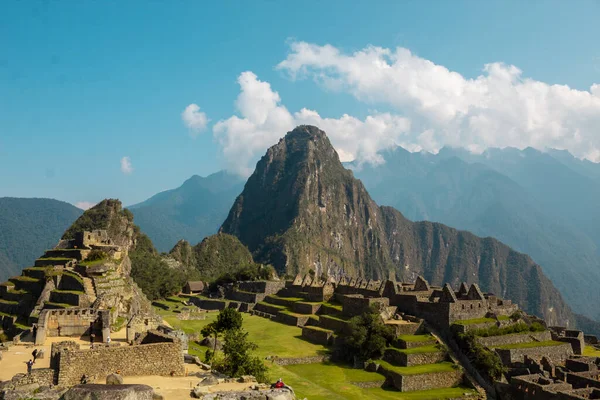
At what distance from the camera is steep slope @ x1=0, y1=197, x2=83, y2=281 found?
112 m

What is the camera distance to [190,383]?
529 inches

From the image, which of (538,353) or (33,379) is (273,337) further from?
(33,379)

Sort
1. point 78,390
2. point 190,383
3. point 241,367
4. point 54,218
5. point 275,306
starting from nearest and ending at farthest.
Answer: point 78,390
point 190,383
point 241,367
point 275,306
point 54,218

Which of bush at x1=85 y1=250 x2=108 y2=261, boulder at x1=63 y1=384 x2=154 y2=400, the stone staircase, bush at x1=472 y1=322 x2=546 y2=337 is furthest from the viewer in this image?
bush at x1=85 y1=250 x2=108 y2=261

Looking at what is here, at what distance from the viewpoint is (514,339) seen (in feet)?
109

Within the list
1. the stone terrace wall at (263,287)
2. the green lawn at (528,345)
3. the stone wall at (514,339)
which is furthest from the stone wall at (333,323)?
the stone terrace wall at (263,287)

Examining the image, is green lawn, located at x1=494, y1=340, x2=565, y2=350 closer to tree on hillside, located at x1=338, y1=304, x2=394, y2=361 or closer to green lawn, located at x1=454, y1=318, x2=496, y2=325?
green lawn, located at x1=454, y1=318, x2=496, y2=325

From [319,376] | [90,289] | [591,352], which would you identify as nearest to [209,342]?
[319,376]

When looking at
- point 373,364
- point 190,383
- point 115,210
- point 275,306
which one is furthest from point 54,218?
point 190,383

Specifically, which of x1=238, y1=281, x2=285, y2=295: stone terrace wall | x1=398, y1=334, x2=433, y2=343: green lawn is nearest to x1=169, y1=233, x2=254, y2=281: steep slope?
x1=238, y1=281, x2=285, y2=295: stone terrace wall

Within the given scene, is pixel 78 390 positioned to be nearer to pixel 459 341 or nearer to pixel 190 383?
pixel 190 383

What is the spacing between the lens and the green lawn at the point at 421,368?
29109mm

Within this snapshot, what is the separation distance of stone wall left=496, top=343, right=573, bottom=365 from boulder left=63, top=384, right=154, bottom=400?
86.3 ft

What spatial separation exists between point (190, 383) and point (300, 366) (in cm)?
1916
